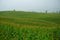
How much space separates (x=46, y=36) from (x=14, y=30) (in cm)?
237

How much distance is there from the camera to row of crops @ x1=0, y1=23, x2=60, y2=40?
11681 mm

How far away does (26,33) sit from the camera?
11.9m

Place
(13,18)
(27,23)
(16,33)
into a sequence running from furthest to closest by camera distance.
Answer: (13,18) → (27,23) → (16,33)

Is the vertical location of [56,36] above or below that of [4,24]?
below

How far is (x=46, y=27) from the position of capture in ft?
42.9

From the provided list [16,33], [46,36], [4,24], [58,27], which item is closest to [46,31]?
[46,36]

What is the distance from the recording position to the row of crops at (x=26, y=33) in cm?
1168

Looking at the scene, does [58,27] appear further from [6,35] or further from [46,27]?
[6,35]

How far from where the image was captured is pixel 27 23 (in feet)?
46.3

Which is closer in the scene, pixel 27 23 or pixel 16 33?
pixel 16 33

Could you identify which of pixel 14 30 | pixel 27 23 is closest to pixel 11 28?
pixel 14 30

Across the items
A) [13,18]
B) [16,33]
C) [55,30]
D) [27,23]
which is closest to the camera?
[16,33]

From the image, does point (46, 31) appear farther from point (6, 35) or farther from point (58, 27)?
point (6, 35)

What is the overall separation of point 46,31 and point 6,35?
2.97 meters
